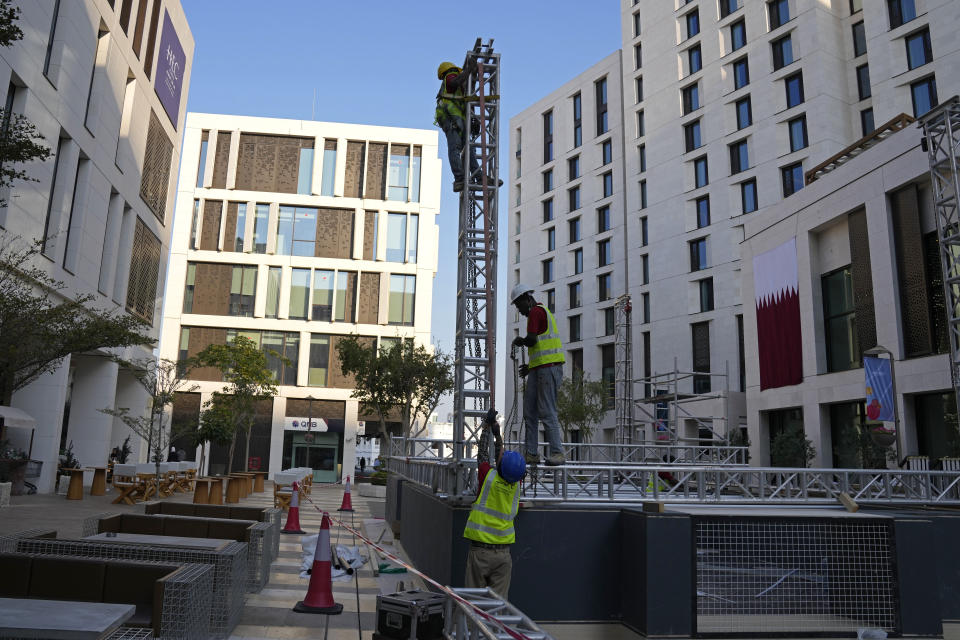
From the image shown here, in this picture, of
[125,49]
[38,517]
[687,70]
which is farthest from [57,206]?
[687,70]

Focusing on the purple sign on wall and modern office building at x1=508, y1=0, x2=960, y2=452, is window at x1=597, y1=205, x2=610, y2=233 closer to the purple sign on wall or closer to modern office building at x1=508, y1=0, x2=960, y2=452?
modern office building at x1=508, y1=0, x2=960, y2=452

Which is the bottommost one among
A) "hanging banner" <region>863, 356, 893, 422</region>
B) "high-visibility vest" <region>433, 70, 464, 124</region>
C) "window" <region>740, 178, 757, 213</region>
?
"hanging banner" <region>863, 356, 893, 422</region>

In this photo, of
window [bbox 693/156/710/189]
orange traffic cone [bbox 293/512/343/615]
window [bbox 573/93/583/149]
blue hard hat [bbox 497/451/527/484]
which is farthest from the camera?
window [bbox 573/93/583/149]

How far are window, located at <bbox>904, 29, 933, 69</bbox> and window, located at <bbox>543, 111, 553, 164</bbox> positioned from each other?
29.5 meters

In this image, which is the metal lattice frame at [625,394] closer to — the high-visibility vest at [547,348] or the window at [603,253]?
the window at [603,253]

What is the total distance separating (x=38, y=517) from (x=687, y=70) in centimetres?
4258

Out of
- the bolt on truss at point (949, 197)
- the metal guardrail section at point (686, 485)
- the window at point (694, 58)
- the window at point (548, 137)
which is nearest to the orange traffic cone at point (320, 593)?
the metal guardrail section at point (686, 485)

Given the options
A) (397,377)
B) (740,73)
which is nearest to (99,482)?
(397,377)

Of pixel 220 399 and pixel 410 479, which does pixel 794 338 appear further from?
pixel 220 399

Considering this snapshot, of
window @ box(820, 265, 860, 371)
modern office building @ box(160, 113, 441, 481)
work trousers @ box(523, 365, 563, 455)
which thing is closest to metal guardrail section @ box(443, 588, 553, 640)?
work trousers @ box(523, 365, 563, 455)

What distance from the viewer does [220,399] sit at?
116 ft

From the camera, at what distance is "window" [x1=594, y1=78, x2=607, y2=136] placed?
175 feet

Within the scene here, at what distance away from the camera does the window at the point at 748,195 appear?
39750mm

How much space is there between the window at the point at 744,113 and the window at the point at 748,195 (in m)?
3.30
